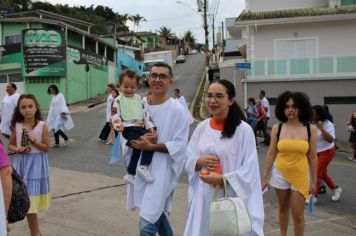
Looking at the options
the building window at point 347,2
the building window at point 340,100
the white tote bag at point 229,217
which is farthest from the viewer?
the building window at point 347,2

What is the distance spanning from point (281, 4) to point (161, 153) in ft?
76.7

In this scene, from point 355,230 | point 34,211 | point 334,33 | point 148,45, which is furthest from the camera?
point 148,45

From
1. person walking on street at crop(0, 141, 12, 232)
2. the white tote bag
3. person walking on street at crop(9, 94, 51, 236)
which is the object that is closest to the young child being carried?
the white tote bag

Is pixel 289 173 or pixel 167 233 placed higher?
pixel 289 173

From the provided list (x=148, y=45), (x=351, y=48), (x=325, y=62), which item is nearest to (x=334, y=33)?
(x=351, y=48)

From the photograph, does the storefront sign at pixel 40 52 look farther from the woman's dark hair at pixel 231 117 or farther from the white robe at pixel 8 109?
the woman's dark hair at pixel 231 117

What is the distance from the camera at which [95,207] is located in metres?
6.72

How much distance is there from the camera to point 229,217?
10.7 ft

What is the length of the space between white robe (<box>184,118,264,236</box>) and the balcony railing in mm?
18989

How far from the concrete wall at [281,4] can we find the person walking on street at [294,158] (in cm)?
2164

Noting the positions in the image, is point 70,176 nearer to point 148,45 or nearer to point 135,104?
point 135,104

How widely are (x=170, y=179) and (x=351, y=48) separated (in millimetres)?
22520

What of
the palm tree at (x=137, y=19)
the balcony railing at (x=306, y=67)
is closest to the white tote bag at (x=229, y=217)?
the balcony railing at (x=306, y=67)

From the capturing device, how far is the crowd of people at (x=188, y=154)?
3553 millimetres
